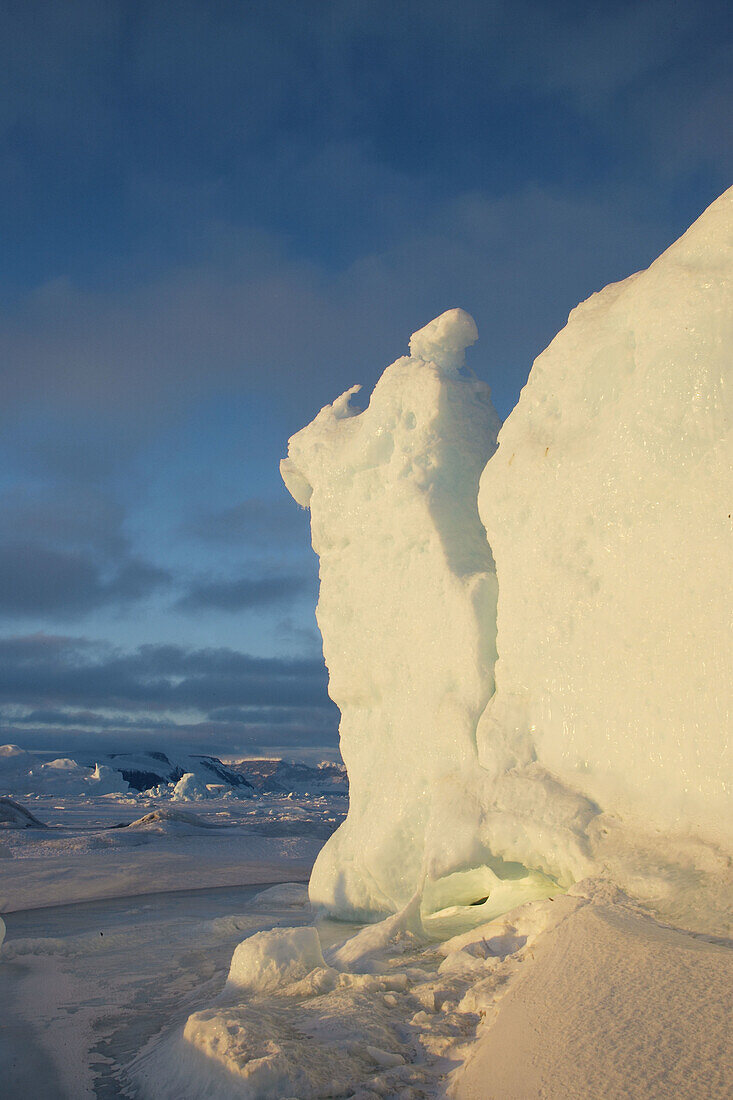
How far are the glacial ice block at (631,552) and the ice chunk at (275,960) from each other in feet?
6.10

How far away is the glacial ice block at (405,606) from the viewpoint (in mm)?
6559

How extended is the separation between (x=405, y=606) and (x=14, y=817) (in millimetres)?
17128

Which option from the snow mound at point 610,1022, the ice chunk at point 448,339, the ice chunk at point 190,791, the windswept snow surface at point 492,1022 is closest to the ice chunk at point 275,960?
the windswept snow surface at point 492,1022

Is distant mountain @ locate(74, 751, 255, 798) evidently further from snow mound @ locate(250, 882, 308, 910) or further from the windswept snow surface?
the windswept snow surface

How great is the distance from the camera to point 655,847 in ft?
14.8

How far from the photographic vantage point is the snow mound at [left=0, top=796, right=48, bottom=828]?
19328 mm

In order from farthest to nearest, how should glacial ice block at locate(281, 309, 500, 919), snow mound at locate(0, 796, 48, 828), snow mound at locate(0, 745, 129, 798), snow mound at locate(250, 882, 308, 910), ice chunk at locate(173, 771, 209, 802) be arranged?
1. snow mound at locate(0, 745, 129, 798)
2. ice chunk at locate(173, 771, 209, 802)
3. snow mound at locate(0, 796, 48, 828)
4. snow mound at locate(250, 882, 308, 910)
5. glacial ice block at locate(281, 309, 500, 919)

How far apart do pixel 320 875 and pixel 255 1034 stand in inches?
172

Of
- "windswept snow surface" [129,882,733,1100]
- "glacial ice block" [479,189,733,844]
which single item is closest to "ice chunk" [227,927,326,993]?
"windswept snow surface" [129,882,733,1100]

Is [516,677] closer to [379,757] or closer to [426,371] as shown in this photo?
[379,757]

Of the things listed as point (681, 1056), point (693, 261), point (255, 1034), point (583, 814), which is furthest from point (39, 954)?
point (693, 261)

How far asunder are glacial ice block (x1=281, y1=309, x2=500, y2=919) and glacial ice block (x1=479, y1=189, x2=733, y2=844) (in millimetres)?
648

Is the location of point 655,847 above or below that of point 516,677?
below

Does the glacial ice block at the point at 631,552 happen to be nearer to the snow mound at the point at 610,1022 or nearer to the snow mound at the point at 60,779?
the snow mound at the point at 610,1022
